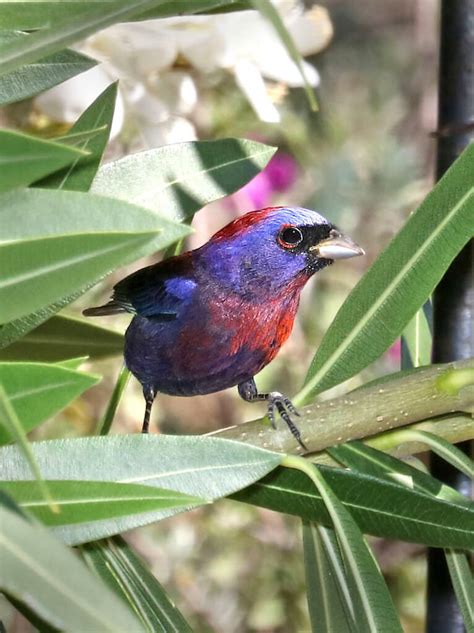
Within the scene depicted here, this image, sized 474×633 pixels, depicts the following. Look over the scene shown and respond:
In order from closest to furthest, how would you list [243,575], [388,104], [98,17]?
[98,17]
[243,575]
[388,104]

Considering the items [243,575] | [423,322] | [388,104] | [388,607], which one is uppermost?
[388,104]

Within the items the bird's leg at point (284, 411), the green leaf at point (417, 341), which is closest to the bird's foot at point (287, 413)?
the bird's leg at point (284, 411)

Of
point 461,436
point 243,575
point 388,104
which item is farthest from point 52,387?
point 388,104

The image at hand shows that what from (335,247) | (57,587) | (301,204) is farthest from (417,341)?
(301,204)


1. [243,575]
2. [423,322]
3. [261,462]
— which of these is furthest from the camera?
[243,575]

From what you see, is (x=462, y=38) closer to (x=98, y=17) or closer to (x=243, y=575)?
(x=98, y=17)

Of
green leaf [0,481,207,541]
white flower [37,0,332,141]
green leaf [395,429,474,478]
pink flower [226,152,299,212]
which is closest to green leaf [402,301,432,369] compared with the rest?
green leaf [395,429,474,478]

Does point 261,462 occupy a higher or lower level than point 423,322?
lower

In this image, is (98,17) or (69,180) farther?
(69,180)
